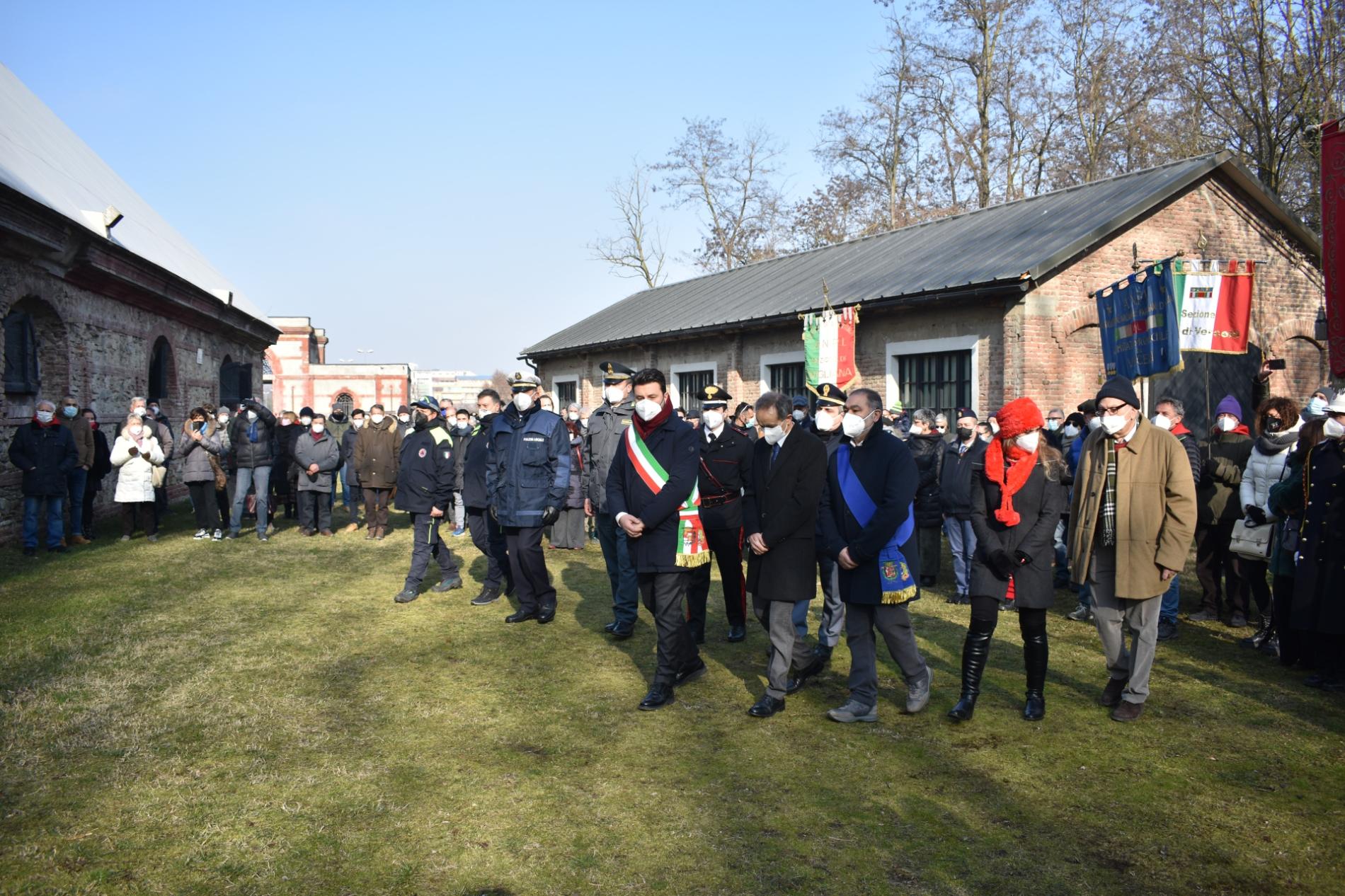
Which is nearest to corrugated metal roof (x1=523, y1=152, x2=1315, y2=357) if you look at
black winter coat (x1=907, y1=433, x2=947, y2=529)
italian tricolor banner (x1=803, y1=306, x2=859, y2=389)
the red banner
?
italian tricolor banner (x1=803, y1=306, x2=859, y2=389)

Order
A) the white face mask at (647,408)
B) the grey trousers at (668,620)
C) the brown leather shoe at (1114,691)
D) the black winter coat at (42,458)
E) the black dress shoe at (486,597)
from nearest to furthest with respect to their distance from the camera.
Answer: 1. the brown leather shoe at (1114,691)
2. the grey trousers at (668,620)
3. the white face mask at (647,408)
4. the black dress shoe at (486,597)
5. the black winter coat at (42,458)

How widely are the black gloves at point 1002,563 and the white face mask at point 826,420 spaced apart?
4.21 ft

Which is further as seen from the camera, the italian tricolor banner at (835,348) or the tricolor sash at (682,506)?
the italian tricolor banner at (835,348)

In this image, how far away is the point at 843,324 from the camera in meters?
16.8

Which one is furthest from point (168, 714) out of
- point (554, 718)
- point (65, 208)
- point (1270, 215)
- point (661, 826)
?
point (1270, 215)

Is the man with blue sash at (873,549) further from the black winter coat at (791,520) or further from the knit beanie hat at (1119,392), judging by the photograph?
the knit beanie hat at (1119,392)

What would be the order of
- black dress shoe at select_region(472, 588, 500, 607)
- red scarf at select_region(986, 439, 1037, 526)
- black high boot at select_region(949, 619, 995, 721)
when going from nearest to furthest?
red scarf at select_region(986, 439, 1037, 526) < black high boot at select_region(949, 619, 995, 721) < black dress shoe at select_region(472, 588, 500, 607)

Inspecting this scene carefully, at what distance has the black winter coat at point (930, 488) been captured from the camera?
382 inches

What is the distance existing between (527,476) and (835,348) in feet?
33.3

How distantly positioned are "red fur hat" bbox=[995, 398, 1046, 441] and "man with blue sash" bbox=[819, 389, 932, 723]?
22.9 inches

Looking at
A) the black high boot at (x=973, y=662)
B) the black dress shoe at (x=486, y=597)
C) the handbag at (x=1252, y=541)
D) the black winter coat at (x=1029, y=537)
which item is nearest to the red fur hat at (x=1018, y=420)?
the black winter coat at (x=1029, y=537)

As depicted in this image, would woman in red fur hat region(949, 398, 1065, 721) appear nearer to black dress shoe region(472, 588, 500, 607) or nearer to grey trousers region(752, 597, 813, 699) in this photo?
grey trousers region(752, 597, 813, 699)

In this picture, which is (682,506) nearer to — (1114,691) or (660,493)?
(660,493)

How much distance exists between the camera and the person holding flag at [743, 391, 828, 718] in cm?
570
